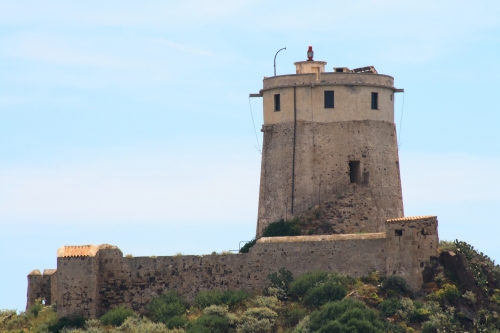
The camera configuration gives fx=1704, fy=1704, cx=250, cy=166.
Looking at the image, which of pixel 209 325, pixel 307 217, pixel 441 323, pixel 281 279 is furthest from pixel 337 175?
pixel 441 323

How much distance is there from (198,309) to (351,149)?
8.82 meters

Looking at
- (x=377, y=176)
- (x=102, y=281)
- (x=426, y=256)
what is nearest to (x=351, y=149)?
(x=377, y=176)

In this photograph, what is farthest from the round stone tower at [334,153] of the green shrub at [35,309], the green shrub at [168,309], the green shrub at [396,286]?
the green shrub at [35,309]

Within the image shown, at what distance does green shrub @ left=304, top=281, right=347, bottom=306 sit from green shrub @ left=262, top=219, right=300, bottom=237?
4917mm

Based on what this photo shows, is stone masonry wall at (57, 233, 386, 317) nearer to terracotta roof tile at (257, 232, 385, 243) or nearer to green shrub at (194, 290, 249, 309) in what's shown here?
terracotta roof tile at (257, 232, 385, 243)

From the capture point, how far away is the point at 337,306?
186 ft

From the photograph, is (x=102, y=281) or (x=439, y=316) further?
(x=102, y=281)

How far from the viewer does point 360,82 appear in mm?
63844

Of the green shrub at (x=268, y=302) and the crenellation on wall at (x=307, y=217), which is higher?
the crenellation on wall at (x=307, y=217)

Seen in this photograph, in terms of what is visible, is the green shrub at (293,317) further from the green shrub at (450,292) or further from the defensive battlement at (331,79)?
the defensive battlement at (331,79)

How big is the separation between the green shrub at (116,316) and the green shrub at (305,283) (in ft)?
19.2

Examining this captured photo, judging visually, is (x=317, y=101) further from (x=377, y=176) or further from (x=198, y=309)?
(x=198, y=309)

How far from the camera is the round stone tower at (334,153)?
6328cm

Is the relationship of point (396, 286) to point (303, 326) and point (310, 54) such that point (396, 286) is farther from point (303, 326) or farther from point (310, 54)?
point (310, 54)
